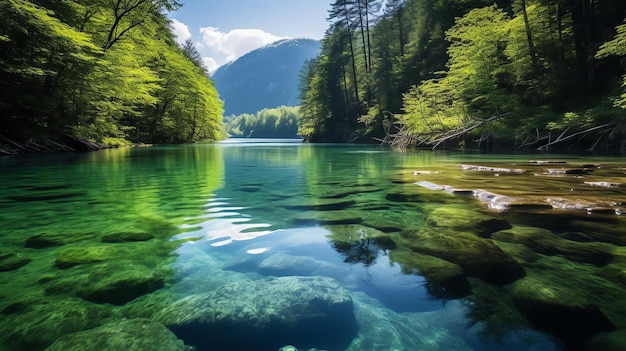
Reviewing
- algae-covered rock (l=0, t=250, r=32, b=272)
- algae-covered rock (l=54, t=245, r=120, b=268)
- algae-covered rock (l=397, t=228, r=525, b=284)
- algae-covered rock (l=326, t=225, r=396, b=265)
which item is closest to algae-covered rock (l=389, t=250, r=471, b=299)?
algae-covered rock (l=397, t=228, r=525, b=284)

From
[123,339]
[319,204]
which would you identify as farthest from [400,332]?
[319,204]

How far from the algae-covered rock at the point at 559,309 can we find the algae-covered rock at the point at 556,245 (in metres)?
0.87

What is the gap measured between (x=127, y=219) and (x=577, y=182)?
28.1ft

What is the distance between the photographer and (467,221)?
169 inches

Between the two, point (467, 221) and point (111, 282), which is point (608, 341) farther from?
point (111, 282)

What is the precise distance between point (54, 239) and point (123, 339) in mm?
2668

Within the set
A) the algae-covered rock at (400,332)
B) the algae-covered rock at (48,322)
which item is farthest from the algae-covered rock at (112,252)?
the algae-covered rock at (400,332)

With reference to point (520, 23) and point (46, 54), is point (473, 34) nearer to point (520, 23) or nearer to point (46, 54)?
point (520, 23)

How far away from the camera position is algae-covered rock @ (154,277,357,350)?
1969mm

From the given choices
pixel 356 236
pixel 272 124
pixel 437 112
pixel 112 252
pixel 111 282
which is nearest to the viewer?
pixel 111 282

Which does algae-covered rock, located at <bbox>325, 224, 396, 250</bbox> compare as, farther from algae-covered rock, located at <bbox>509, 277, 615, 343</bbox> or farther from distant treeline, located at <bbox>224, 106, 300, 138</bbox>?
distant treeline, located at <bbox>224, 106, 300, 138</bbox>

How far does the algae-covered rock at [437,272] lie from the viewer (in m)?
2.55

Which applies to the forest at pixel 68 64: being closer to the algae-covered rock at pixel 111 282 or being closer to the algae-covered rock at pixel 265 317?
the algae-covered rock at pixel 111 282

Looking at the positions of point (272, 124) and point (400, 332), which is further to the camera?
point (272, 124)
